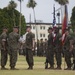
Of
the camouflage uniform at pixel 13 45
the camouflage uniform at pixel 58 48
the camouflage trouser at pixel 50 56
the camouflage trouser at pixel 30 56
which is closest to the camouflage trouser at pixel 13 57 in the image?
the camouflage uniform at pixel 13 45

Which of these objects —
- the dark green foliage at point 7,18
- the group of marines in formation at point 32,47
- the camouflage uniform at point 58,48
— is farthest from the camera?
the dark green foliage at point 7,18

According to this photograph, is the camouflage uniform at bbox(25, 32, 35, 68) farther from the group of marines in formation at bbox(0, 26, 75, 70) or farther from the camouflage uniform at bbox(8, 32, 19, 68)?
the camouflage uniform at bbox(8, 32, 19, 68)

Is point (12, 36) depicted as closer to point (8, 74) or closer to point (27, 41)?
point (27, 41)

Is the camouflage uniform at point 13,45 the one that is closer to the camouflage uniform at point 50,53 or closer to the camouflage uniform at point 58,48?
the camouflage uniform at point 50,53

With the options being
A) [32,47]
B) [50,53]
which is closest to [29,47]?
[32,47]

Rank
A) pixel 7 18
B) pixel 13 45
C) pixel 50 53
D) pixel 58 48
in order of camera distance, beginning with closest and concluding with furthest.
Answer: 1. pixel 13 45
2. pixel 58 48
3. pixel 50 53
4. pixel 7 18

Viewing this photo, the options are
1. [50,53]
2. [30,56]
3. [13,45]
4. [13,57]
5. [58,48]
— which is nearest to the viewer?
[13,57]

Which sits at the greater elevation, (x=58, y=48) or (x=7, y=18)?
(x=7, y=18)

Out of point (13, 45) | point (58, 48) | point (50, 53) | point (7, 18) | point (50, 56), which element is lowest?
point (50, 56)

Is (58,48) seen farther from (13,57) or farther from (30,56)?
(13,57)

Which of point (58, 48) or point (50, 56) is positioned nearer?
point (58, 48)

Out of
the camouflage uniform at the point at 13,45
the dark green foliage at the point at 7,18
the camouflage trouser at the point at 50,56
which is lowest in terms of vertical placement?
the camouflage trouser at the point at 50,56

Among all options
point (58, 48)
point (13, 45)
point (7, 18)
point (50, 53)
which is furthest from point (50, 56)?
point (7, 18)

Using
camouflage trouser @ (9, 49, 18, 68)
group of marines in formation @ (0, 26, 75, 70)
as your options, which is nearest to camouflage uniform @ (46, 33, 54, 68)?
group of marines in formation @ (0, 26, 75, 70)
